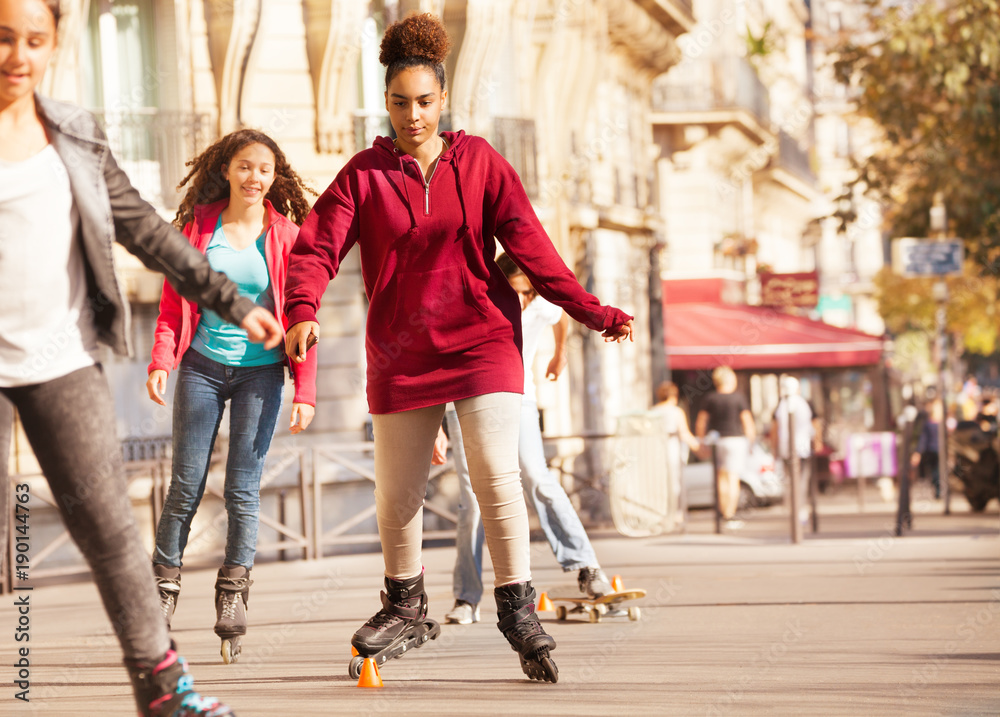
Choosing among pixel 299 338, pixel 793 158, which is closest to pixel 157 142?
pixel 299 338

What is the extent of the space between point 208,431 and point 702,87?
2436 cm

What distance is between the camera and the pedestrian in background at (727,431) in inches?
624

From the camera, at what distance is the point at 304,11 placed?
16266mm

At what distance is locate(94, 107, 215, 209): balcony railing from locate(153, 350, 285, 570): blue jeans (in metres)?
10.2

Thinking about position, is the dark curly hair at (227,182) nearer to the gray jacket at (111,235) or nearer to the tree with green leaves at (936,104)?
the gray jacket at (111,235)

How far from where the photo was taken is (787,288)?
30.3 metres

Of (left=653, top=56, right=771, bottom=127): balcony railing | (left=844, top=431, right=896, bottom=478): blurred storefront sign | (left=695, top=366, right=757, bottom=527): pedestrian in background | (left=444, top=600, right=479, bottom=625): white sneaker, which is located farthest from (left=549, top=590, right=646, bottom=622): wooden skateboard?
(left=653, top=56, right=771, bottom=127): balcony railing

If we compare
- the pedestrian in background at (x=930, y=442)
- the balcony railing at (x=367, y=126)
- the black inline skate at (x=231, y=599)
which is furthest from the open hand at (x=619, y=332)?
the pedestrian in background at (x=930, y=442)

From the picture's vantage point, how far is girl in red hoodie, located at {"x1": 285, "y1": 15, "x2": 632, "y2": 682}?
15.8 feet

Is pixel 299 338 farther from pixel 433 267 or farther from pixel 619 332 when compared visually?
pixel 619 332

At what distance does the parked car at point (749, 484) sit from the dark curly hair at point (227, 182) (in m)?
12.5

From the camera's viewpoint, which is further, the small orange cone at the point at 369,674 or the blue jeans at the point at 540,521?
the blue jeans at the point at 540,521

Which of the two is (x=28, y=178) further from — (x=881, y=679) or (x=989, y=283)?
(x=989, y=283)

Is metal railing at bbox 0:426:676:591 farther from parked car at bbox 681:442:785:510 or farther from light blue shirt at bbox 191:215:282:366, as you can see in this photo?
light blue shirt at bbox 191:215:282:366
